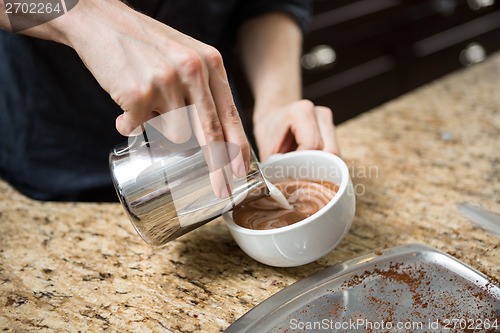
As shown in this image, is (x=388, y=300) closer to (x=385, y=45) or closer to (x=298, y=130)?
(x=298, y=130)

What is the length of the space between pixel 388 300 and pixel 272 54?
74 centimetres

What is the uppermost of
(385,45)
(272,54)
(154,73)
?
(154,73)

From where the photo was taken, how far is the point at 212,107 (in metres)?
0.74

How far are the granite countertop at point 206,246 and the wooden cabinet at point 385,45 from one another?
4.77 feet

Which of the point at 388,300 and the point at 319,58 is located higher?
the point at 388,300

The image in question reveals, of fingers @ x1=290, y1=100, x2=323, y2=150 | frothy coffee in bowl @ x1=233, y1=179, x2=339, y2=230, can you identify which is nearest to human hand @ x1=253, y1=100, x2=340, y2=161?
fingers @ x1=290, y1=100, x2=323, y2=150

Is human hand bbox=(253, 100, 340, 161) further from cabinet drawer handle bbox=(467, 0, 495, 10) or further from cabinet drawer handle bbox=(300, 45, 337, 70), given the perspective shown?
cabinet drawer handle bbox=(467, 0, 495, 10)

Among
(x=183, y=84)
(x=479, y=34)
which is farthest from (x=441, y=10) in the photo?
(x=183, y=84)

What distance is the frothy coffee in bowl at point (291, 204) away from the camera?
840 millimetres

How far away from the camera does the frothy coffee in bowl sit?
2.76 feet

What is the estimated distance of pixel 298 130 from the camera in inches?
39.1

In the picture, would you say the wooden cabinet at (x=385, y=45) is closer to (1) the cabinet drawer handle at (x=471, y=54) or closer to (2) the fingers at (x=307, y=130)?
(1) the cabinet drawer handle at (x=471, y=54)

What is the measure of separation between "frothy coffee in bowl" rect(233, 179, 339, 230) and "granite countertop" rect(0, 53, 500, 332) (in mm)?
69

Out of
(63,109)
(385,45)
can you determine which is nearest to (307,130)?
(63,109)
